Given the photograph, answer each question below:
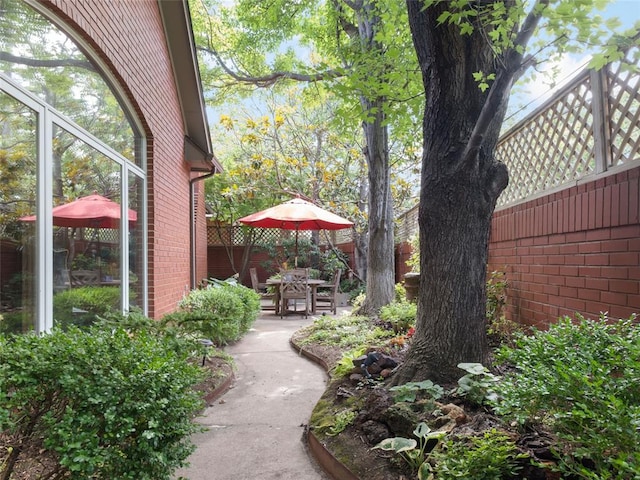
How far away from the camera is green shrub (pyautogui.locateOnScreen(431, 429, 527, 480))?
184 cm

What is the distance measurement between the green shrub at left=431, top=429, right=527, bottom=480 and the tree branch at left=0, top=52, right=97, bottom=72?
356cm

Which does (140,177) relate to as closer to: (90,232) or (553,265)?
(90,232)

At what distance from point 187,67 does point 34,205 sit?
14.0 ft

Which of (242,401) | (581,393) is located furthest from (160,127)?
(581,393)

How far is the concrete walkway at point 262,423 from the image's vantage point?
2684 millimetres

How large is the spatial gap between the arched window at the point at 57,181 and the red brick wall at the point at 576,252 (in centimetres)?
406

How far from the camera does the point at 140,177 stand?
5141 millimetres

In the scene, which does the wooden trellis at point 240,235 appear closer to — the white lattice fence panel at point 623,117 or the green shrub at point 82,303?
the green shrub at point 82,303

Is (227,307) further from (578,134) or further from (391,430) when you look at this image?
(578,134)

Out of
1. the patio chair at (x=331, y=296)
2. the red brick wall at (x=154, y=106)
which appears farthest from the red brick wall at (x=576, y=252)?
the patio chair at (x=331, y=296)

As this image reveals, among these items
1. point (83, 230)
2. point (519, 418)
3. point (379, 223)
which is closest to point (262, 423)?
point (519, 418)

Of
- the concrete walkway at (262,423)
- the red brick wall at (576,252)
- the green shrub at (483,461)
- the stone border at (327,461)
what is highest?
the red brick wall at (576,252)

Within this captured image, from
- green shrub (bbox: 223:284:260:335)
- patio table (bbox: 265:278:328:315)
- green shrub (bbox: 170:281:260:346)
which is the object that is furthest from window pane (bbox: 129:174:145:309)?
patio table (bbox: 265:278:328:315)

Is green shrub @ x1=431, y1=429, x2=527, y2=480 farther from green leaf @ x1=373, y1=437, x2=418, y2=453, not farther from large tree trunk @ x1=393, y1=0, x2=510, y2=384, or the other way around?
large tree trunk @ x1=393, y1=0, x2=510, y2=384
